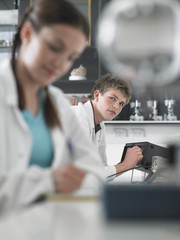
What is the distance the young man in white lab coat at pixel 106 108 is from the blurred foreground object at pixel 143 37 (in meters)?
1.70

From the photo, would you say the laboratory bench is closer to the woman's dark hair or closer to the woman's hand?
the woman's hand

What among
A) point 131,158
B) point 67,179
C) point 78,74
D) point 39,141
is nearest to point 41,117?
point 39,141

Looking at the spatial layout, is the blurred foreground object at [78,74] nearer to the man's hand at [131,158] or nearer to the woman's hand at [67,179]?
the man's hand at [131,158]

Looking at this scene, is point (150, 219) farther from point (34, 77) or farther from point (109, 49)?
point (34, 77)

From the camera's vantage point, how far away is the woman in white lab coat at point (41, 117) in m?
0.98

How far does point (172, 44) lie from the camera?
709 mm

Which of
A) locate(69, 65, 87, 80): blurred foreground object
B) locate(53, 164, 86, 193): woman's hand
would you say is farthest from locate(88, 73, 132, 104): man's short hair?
locate(69, 65, 87, 80): blurred foreground object

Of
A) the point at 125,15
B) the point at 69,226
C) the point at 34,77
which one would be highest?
the point at 125,15

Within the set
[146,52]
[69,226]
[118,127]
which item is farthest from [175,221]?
[118,127]

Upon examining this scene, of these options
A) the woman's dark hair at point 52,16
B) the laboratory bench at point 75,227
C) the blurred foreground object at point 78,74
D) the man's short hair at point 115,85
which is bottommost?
the laboratory bench at point 75,227

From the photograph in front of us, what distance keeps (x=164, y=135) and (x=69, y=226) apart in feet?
13.7

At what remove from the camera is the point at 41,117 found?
1.27 meters

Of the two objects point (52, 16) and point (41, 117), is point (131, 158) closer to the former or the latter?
point (41, 117)

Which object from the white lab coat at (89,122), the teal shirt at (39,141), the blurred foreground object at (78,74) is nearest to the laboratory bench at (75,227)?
the teal shirt at (39,141)
